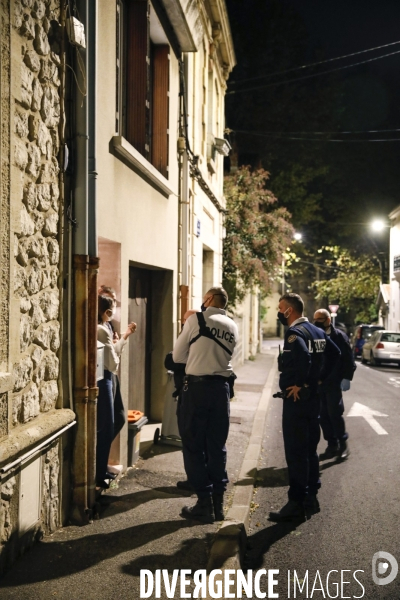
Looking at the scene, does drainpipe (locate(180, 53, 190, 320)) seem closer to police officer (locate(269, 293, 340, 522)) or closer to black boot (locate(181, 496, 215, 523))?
police officer (locate(269, 293, 340, 522))

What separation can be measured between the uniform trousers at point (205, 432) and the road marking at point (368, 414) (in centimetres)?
501

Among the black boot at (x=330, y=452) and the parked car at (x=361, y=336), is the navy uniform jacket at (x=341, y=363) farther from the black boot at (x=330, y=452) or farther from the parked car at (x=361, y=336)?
the parked car at (x=361, y=336)

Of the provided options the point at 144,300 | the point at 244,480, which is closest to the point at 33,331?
the point at 244,480

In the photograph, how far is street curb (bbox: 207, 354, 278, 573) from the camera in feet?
14.9

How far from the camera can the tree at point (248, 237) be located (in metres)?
18.6

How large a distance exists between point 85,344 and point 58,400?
0.51 metres

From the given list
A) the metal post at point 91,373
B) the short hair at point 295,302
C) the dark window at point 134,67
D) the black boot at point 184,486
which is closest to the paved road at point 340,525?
the black boot at point 184,486

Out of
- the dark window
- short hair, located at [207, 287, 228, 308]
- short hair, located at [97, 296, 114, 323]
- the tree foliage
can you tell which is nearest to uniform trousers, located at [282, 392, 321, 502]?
short hair, located at [207, 287, 228, 308]

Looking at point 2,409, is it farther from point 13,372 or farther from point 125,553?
point 125,553

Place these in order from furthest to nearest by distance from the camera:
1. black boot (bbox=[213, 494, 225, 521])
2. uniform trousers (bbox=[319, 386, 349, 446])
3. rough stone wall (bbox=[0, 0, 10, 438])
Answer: uniform trousers (bbox=[319, 386, 349, 446]), black boot (bbox=[213, 494, 225, 521]), rough stone wall (bbox=[0, 0, 10, 438])

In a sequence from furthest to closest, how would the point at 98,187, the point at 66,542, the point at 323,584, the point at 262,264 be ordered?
1. the point at 262,264
2. the point at 98,187
3. the point at 66,542
4. the point at 323,584

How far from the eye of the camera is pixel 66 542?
15.9 feet

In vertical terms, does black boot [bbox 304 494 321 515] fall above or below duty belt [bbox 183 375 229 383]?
below

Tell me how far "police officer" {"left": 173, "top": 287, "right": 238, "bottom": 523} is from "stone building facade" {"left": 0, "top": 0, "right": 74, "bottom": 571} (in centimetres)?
110
